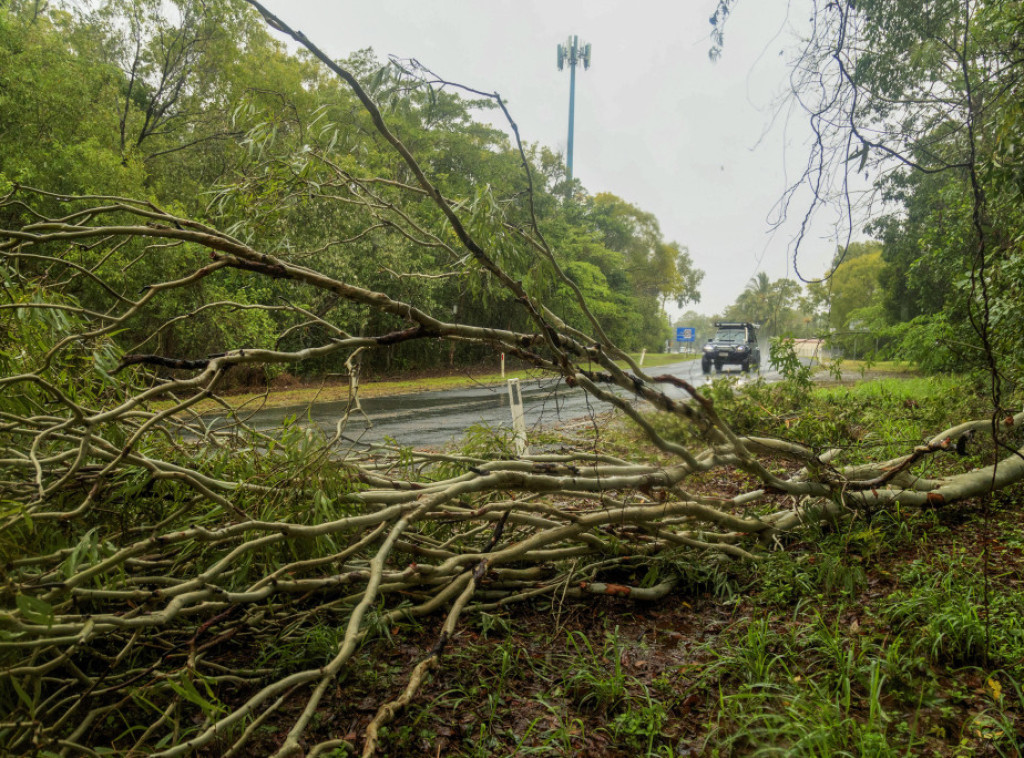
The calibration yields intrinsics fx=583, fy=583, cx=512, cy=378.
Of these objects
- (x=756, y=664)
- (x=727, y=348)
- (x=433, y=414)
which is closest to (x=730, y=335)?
(x=727, y=348)

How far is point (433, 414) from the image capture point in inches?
388

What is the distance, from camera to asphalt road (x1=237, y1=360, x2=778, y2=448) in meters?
7.22

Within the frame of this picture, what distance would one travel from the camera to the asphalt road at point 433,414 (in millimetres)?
7221

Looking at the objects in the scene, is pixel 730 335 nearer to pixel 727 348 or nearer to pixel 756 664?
pixel 727 348

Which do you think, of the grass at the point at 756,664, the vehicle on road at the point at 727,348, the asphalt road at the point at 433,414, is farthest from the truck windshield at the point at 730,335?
the grass at the point at 756,664

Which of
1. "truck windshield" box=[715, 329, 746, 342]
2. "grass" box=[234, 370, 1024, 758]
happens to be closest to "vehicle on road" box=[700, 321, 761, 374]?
"truck windshield" box=[715, 329, 746, 342]

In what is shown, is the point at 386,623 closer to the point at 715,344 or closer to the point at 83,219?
the point at 83,219

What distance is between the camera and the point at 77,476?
2477mm

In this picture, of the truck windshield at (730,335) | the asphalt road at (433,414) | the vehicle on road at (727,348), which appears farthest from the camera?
the truck windshield at (730,335)

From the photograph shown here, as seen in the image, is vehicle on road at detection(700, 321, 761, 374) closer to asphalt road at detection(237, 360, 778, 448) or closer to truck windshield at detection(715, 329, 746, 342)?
truck windshield at detection(715, 329, 746, 342)

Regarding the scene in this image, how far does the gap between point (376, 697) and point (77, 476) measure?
5.14ft

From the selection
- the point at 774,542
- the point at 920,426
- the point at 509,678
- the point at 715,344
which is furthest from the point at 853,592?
→ the point at 715,344

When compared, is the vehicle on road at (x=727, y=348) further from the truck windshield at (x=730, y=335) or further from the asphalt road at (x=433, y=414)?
the asphalt road at (x=433, y=414)

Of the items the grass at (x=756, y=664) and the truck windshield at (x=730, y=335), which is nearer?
the grass at (x=756, y=664)
